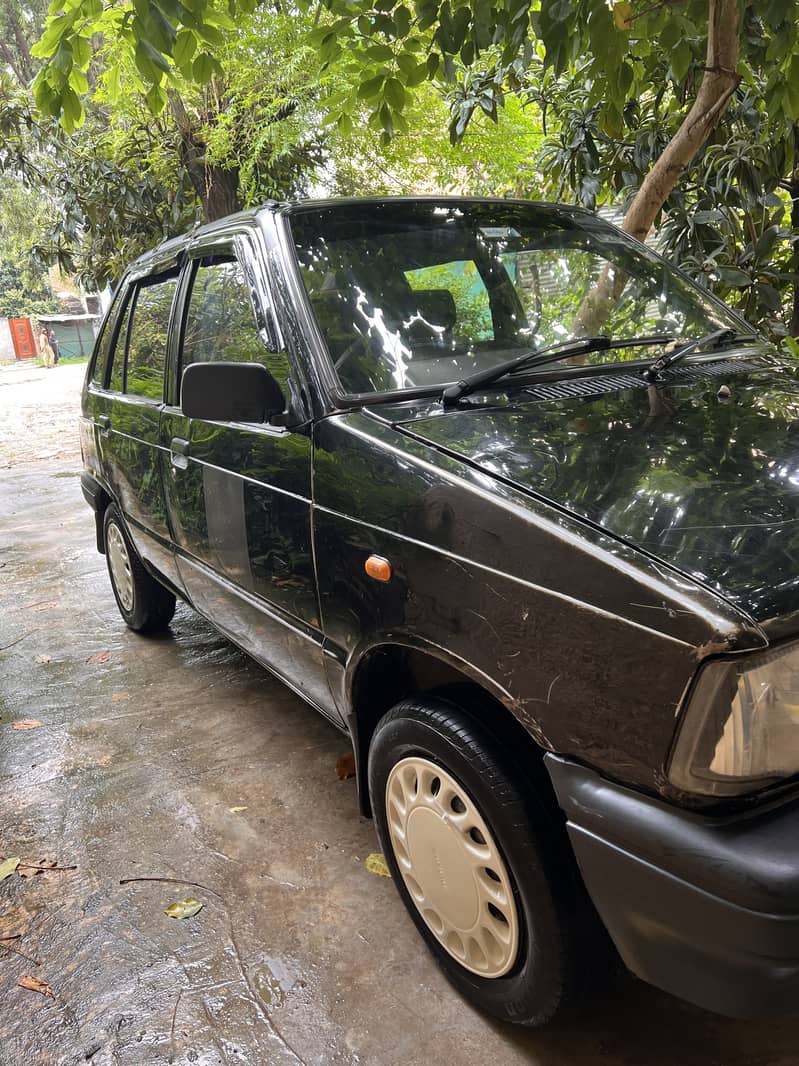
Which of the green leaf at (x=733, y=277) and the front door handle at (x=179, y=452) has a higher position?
the green leaf at (x=733, y=277)

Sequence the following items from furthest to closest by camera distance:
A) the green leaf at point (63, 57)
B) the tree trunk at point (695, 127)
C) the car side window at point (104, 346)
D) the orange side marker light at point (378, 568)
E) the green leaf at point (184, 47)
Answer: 1. the car side window at point (104, 346)
2. the green leaf at point (184, 47)
3. the green leaf at point (63, 57)
4. the tree trunk at point (695, 127)
5. the orange side marker light at point (378, 568)

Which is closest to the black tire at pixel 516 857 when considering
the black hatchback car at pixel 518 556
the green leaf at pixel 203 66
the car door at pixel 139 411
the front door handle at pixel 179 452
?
the black hatchback car at pixel 518 556

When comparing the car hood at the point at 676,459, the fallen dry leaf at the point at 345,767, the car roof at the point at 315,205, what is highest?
the car roof at the point at 315,205

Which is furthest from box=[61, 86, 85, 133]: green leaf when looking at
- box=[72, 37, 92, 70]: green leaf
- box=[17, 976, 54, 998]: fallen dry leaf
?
box=[17, 976, 54, 998]: fallen dry leaf

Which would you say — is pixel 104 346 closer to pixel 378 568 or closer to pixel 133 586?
pixel 133 586

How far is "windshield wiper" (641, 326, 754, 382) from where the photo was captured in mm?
2225

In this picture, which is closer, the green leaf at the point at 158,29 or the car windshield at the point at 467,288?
the car windshield at the point at 467,288

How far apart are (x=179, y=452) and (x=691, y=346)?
1.71m

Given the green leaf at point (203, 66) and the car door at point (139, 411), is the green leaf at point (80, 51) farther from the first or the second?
the car door at point (139, 411)

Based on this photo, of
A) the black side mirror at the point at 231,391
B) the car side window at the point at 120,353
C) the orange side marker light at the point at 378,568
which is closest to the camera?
the orange side marker light at the point at 378,568

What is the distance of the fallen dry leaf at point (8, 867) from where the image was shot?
255cm

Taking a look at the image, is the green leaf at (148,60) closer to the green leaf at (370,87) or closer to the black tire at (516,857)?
the green leaf at (370,87)

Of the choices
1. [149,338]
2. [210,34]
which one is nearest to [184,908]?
[149,338]

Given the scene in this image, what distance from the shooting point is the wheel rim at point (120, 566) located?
4153 millimetres
